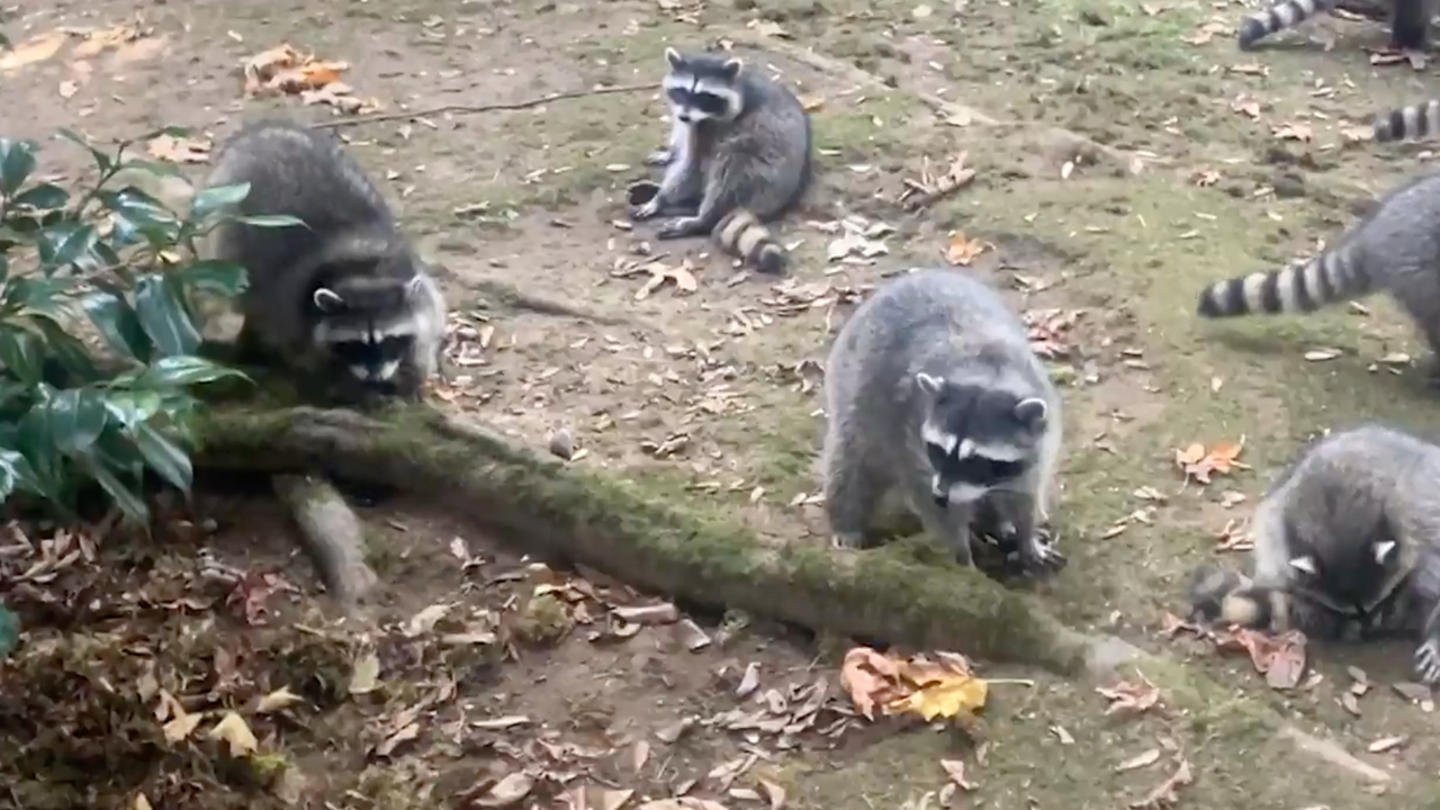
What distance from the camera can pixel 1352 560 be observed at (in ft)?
12.2

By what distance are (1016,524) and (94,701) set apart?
218 centimetres

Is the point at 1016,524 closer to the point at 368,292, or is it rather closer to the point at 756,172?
the point at 368,292

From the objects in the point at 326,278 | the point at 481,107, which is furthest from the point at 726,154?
the point at 326,278

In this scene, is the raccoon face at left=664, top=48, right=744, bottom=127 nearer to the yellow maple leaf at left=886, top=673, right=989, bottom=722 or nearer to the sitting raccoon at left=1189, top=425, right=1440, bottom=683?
the sitting raccoon at left=1189, top=425, right=1440, bottom=683

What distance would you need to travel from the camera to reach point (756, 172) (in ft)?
19.7

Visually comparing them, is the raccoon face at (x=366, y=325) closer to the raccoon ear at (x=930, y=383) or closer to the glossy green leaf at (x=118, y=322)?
the raccoon ear at (x=930, y=383)

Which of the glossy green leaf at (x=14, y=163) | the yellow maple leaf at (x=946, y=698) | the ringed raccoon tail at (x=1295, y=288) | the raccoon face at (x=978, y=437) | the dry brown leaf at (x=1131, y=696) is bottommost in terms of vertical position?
the yellow maple leaf at (x=946, y=698)

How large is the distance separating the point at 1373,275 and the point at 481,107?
3.60 m

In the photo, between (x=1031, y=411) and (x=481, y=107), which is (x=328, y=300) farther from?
(x=481, y=107)

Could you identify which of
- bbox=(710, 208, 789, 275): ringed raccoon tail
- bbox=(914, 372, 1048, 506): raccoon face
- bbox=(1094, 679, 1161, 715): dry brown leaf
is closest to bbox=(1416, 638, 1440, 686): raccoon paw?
bbox=(1094, 679, 1161, 715): dry brown leaf

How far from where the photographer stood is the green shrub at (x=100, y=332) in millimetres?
2393

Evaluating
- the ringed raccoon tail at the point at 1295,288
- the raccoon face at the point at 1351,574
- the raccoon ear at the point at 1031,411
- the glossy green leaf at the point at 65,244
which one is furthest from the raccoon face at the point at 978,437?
the glossy green leaf at the point at 65,244

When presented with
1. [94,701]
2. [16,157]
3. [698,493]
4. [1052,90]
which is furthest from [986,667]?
[1052,90]

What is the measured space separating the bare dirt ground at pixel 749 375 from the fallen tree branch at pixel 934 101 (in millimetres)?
24
